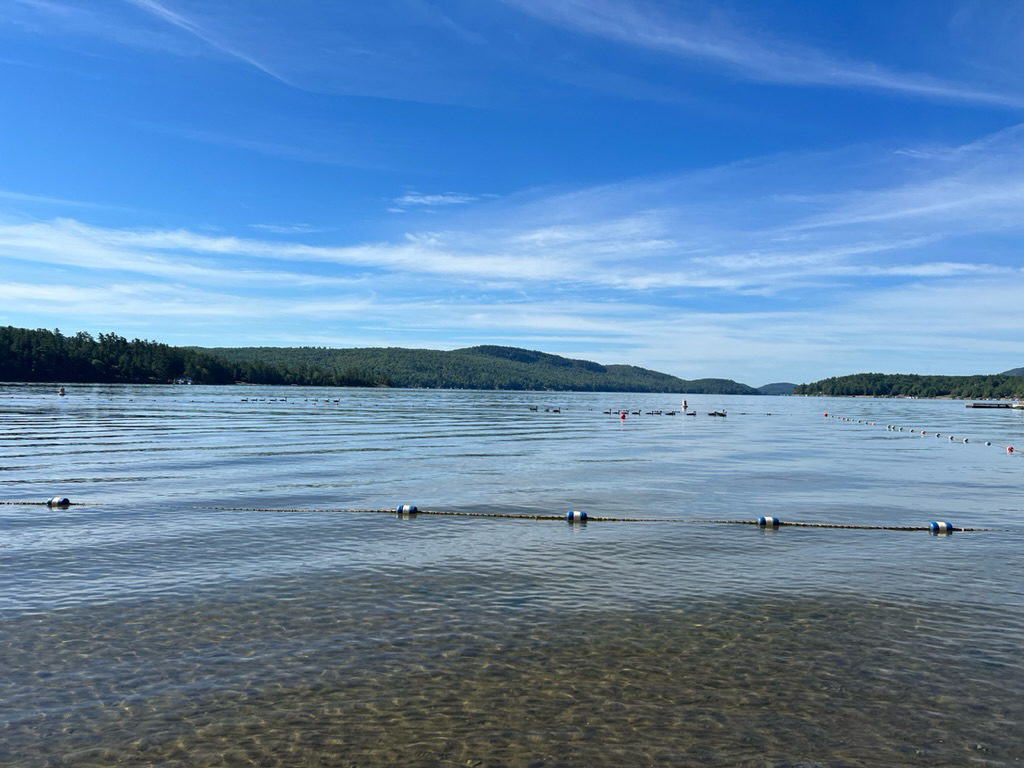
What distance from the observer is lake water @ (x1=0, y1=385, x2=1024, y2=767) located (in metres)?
9.44

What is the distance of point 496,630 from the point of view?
43.6ft

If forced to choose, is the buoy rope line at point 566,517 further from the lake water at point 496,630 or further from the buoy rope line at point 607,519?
the lake water at point 496,630

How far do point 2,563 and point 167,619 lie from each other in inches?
270

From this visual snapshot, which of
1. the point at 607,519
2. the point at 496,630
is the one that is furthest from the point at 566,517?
the point at 496,630

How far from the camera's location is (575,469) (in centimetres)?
4047

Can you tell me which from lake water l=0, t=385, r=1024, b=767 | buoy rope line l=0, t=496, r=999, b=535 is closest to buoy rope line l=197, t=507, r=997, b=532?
buoy rope line l=0, t=496, r=999, b=535

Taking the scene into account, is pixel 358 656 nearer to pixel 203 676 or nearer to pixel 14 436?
pixel 203 676

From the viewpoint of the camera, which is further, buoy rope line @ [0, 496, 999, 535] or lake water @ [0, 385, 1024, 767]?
buoy rope line @ [0, 496, 999, 535]

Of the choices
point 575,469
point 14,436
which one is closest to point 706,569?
point 575,469

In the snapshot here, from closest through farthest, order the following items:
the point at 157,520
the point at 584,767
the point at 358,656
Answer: the point at 584,767
the point at 358,656
the point at 157,520

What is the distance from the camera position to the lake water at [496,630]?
31.0 feet

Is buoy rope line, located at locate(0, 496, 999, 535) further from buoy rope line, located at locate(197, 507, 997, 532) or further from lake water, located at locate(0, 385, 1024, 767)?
lake water, located at locate(0, 385, 1024, 767)

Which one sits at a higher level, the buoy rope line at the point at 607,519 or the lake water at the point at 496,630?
the buoy rope line at the point at 607,519

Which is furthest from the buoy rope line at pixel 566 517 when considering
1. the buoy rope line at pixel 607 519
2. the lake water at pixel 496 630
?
the lake water at pixel 496 630
